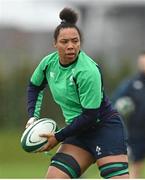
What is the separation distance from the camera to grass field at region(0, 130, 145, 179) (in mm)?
14494

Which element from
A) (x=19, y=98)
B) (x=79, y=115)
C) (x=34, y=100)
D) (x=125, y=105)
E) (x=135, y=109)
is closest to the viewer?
(x=79, y=115)

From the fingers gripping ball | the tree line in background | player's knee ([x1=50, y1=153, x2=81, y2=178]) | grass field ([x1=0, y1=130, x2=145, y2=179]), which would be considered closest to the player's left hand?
player's knee ([x1=50, y1=153, x2=81, y2=178])

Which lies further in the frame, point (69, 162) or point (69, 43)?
point (69, 162)

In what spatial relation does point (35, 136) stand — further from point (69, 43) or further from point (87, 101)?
point (69, 43)

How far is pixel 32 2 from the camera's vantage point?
25.4 meters

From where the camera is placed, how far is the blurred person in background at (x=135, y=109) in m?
12.0

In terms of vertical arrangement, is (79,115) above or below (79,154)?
above

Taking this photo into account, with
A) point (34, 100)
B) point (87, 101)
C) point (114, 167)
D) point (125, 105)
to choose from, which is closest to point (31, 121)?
point (34, 100)

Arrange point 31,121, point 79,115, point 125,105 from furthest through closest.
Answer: point 125,105 → point 31,121 → point 79,115

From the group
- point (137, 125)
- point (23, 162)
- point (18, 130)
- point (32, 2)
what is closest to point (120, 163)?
point (137, 125)

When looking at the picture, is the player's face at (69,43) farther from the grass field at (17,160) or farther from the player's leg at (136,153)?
the grass field at (17,160)

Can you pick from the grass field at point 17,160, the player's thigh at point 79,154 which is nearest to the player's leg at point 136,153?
the grass field at point 17,160

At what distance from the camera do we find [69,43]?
23.0ft

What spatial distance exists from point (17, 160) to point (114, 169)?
34.0 ft
